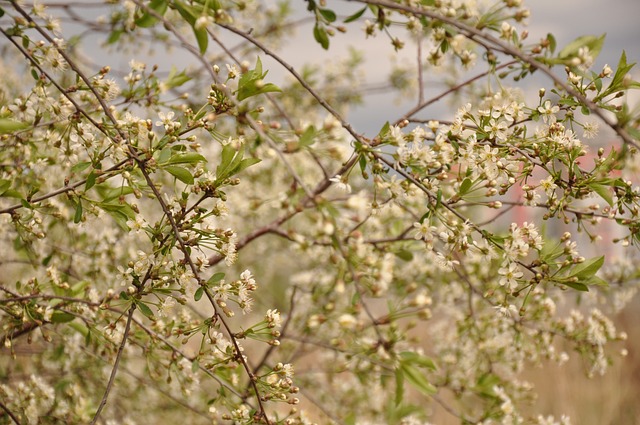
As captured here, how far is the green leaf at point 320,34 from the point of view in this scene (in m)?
1.16

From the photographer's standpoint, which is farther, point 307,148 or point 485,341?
point 485,341

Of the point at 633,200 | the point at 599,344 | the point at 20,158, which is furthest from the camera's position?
the point at 599,344

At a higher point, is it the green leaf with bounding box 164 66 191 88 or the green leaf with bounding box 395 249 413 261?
the green leaf with bounding box 164 66 191 88

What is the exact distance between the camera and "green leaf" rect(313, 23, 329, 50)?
3.80ft

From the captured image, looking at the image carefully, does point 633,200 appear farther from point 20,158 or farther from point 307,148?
point 20,158

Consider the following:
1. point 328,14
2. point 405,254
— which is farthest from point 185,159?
point 405,254

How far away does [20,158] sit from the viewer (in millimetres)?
1556

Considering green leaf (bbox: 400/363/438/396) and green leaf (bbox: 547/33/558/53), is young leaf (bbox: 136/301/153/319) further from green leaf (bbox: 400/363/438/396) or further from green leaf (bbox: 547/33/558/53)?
green leaf (bbox: 547/33/558/53)

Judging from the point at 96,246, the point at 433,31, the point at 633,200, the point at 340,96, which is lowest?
the point at 633,200

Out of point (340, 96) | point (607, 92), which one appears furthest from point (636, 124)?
point (340, 96)

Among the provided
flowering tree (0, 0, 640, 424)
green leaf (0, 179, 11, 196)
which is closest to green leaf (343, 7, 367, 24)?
flowering tree (0, 0, 640, 424)

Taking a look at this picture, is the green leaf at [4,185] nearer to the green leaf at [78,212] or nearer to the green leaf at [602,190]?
the green leaf at [78,212]

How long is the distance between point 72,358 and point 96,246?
→ 15.2 inches

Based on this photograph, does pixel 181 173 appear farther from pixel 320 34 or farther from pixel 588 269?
pixel 588 269
